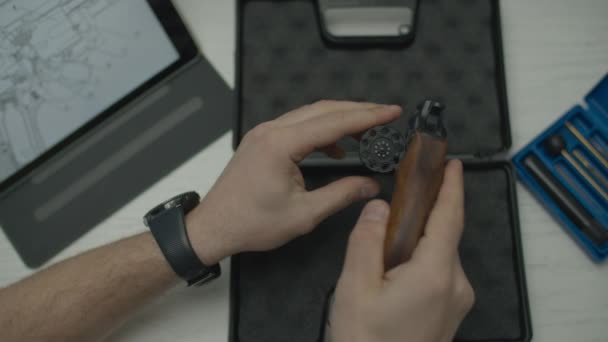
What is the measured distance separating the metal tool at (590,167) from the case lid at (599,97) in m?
0.08

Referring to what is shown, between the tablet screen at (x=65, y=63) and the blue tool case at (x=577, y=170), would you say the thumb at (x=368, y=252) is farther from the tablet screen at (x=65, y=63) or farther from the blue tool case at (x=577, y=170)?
the tablet screen at (x=65, y=63)

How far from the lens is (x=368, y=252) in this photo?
0.50 metres

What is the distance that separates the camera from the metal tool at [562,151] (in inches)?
27.5

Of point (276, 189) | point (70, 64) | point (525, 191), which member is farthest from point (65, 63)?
point (525, 191)

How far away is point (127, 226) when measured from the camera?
0.74 meters

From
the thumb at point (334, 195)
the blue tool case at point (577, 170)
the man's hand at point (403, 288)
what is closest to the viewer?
the man's hand at point (403, 288)

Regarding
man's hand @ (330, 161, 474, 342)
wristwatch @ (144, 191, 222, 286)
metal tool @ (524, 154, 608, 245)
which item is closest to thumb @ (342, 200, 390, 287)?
man's hand @ (330, 161, 474, 342)

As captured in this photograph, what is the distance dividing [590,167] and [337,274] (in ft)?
1.38

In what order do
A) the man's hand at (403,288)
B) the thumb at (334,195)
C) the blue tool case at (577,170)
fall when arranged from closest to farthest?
the man's hand at (403,288)
the thumb at (334,195)
the blue tool case at (577,170)

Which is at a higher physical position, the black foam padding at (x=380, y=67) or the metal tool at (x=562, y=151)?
the black foam padding at (x=380, y=67)

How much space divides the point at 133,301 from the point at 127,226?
0.48 feet

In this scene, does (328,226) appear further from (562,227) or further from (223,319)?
(562,227)

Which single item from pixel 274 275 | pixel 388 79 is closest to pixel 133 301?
pixel 274 275

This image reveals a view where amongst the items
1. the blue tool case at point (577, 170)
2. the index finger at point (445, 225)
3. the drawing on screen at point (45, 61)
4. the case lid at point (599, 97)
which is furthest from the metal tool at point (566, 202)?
the drawing on screen at point (45, 61)
